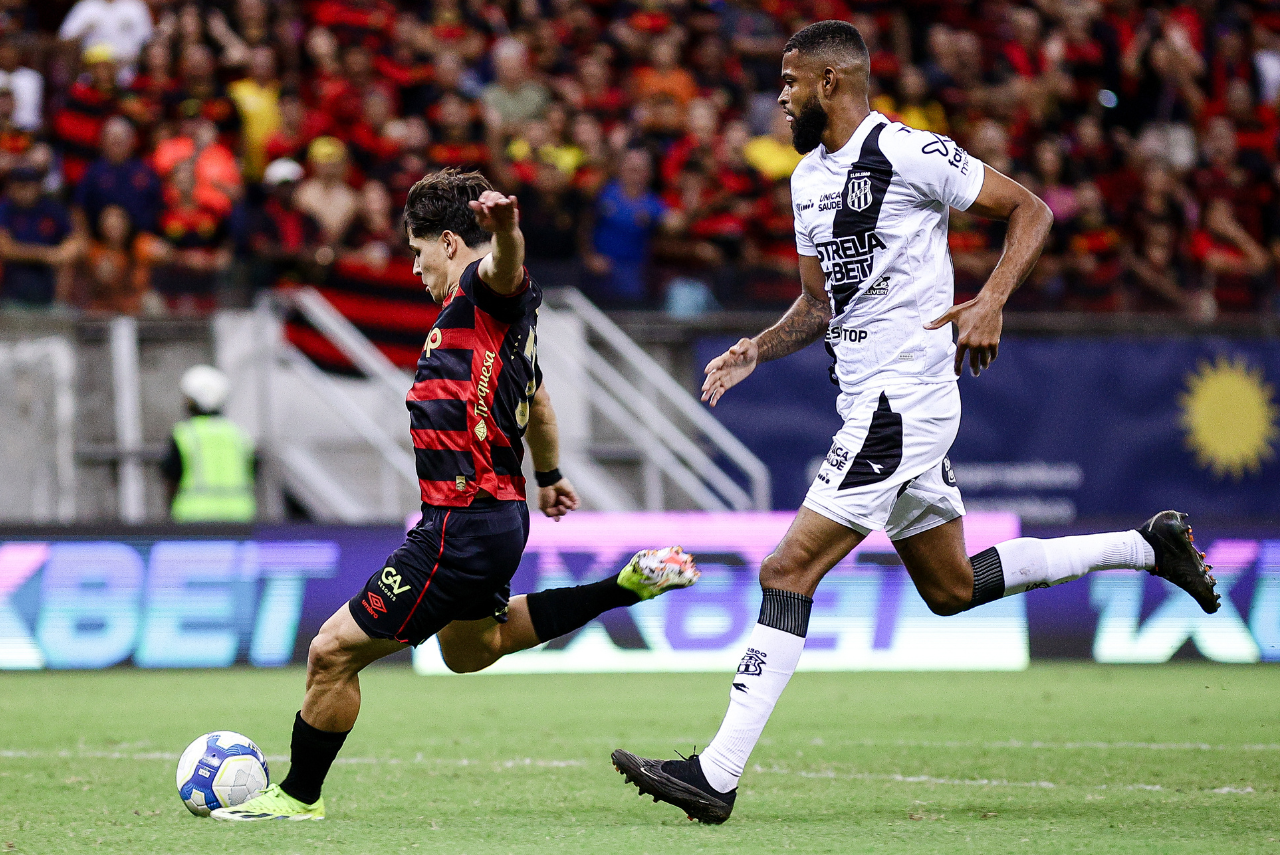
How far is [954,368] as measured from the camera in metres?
5.27

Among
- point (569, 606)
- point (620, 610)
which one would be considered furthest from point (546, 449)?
point (620, 610)

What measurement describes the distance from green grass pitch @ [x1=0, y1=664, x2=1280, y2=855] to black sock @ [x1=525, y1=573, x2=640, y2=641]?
60 cm

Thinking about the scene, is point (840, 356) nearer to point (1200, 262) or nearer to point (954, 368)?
point (954, 368)

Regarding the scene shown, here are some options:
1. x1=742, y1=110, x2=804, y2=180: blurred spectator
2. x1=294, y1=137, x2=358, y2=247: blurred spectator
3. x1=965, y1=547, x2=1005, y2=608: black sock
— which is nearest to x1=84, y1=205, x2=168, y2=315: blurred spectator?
x1=294, y1=137, x2=358, y2=247: blurred spectator

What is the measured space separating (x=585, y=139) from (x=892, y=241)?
9220 millimetres

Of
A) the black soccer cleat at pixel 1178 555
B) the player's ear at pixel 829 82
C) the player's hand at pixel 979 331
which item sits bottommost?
the black soccer cleat at pixel 1178 555

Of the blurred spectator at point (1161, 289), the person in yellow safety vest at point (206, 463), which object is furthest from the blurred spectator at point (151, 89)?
the blurred spectator at point (1161, 289)

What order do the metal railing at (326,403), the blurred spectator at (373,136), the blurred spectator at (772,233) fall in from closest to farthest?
the metal railing at (326,403)
the blurred spectator at (373,136)
the blurred spectator at (772,233)

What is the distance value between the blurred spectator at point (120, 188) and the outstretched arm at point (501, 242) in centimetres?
839

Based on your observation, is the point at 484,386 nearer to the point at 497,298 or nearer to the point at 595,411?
the point at 497,298

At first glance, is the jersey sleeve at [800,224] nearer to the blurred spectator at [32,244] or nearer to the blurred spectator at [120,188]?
the blurred spectator at [32,244]

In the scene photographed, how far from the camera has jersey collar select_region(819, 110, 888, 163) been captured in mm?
5348

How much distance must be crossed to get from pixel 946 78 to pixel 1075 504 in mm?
4721

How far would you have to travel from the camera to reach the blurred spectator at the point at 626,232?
12867 mm
